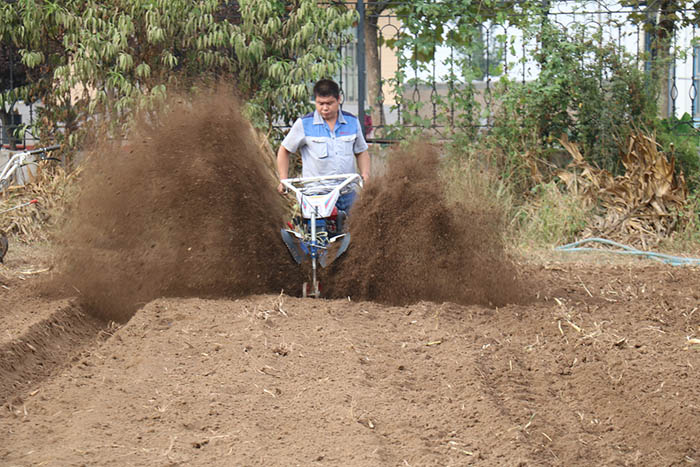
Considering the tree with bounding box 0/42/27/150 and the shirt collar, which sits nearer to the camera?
the shirt collar

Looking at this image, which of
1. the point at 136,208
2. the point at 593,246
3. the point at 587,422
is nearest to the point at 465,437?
the point at 587,422

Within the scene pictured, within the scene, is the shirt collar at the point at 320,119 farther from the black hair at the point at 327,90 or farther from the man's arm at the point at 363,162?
the man's arm at the point at 363,162

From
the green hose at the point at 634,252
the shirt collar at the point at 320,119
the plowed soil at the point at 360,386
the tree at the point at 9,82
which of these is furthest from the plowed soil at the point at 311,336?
the tree at the point at 9,82

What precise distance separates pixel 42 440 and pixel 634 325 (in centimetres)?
410

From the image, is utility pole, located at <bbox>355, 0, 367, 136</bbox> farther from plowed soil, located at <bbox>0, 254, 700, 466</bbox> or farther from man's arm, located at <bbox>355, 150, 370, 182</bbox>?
plowed soil, located at <bbox>0, 254, 700, 466</bbox>

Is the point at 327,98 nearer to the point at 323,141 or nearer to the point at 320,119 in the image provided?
the point at 320,119

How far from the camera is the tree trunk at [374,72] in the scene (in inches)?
483

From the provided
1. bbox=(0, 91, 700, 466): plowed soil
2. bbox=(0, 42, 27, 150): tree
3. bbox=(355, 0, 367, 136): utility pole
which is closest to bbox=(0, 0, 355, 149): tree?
bbox=(355, 0, 367, 136): utility pole

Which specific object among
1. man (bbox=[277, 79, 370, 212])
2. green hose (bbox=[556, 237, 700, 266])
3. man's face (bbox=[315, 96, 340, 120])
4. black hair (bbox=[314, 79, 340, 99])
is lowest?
green hose (bbox=[556, 237, 700, 266])

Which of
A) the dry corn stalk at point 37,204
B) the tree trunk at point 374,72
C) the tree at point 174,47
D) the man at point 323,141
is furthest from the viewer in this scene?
the tree trunk at point 374,72

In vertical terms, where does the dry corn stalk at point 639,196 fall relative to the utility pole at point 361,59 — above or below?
below

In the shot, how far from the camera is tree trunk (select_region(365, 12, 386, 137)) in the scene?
483 inches

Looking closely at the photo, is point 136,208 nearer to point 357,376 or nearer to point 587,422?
point 357,376

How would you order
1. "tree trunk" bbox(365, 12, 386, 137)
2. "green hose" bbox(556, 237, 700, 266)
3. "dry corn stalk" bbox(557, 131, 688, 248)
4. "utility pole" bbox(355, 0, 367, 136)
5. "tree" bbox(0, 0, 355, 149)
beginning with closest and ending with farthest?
"green hose" bbox(556, 237, 700, 266) → "dry corn stalk" bbox(557, 131, 688, 248) → "tree" bbox(0, 0, 355, 149) → "utility pole" bbox(355, 0, 367, 136) → "tree trunk" bbox(365, 12, 386, 137)
